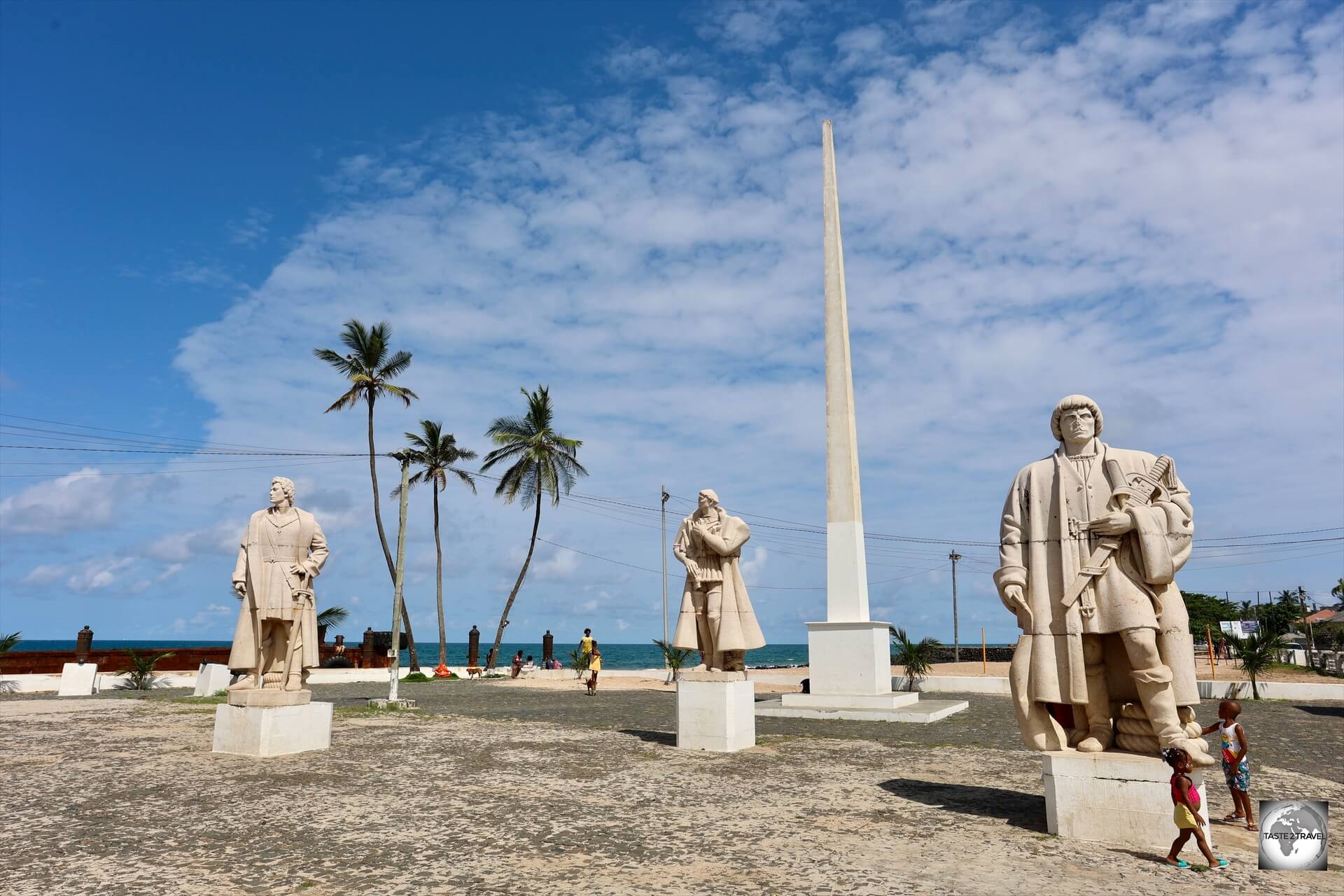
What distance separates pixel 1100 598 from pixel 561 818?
4.04m

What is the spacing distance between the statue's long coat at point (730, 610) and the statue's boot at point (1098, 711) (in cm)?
432

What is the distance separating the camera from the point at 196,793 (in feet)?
22.7

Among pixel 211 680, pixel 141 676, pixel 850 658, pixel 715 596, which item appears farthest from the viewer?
pixel 141 676

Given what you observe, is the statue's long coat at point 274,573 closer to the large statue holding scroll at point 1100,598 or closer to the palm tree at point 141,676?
the large statue holding scroll at point 1100,598

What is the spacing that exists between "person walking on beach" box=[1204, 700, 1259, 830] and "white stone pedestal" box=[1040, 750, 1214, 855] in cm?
60

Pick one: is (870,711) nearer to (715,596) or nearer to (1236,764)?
(715,596)

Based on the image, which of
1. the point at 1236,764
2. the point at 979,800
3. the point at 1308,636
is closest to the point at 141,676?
the point at 979,800

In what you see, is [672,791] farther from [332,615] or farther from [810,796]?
[332,615]

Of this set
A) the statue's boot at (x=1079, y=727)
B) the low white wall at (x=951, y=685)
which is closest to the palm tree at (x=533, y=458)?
the low white wall at (x=951, y=685)

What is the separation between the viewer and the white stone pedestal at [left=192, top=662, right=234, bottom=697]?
61.7 feet

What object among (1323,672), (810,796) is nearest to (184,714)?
(810,796)

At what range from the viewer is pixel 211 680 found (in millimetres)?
18828

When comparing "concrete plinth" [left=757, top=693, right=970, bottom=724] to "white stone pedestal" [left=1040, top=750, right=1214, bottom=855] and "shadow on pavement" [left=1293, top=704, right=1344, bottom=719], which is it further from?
"white stone pedestal" [left=1040, top=750, right=1214, bottom=855]

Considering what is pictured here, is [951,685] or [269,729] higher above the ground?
[269,729]
